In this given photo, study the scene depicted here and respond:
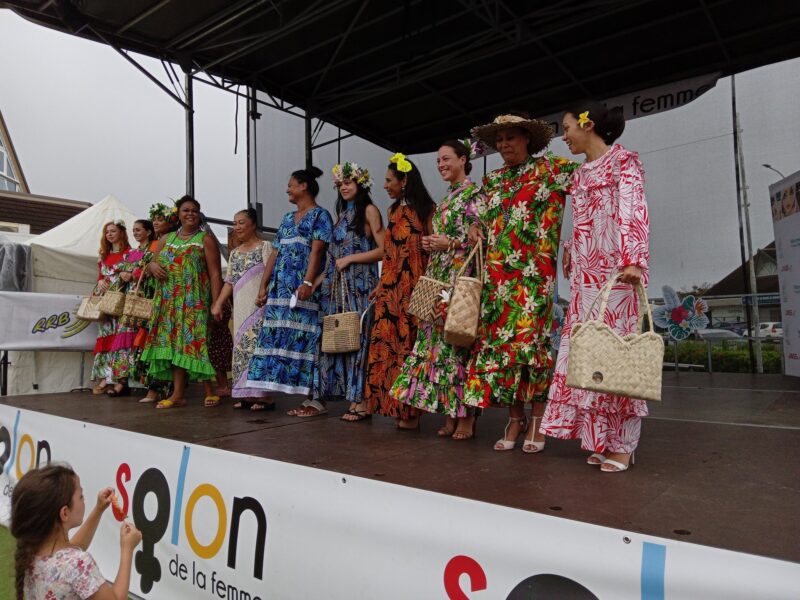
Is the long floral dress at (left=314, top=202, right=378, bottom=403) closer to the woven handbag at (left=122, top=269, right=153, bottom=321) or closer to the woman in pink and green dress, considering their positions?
the woman in pink and green dress

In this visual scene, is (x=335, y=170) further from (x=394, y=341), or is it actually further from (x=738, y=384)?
(x=738, y=384)

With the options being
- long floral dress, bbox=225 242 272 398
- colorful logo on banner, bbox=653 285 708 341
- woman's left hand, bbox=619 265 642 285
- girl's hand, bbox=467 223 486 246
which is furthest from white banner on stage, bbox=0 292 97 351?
colorful logo on banner, bbox=653 285 708 341

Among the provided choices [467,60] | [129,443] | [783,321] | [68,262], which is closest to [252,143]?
[68,262]

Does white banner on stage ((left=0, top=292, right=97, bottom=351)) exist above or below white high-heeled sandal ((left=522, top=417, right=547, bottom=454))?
above

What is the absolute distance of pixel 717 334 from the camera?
7043 mm

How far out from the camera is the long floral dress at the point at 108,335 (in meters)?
5.29

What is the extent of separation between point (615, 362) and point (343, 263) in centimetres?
204

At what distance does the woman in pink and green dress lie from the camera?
452 cm

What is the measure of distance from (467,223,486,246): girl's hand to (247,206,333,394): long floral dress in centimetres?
124

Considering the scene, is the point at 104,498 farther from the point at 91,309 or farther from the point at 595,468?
the point at 91,309

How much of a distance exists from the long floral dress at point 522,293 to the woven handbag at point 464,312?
79 millimetres

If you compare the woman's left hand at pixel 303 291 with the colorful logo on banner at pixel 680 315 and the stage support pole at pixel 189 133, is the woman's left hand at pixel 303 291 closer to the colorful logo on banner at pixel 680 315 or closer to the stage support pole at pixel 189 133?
the stage support pole at pixel 189 133

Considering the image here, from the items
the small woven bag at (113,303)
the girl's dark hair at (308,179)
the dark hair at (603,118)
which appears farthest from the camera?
the small woven bag at (113,303)

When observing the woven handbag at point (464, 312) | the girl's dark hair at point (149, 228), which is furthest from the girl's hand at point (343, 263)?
the girl's dark hair at point (149, 228)
